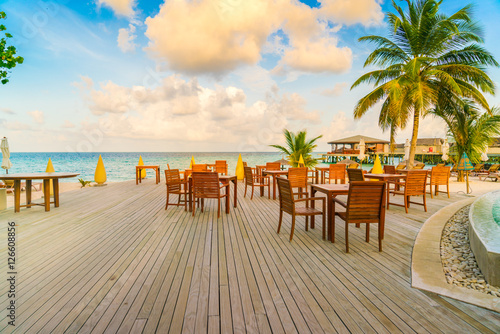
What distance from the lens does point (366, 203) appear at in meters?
3.08

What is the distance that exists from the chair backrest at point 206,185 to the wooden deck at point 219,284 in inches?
35.7

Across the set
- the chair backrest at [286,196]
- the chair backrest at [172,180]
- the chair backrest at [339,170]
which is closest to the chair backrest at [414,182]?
the chair backrest at [286,196]

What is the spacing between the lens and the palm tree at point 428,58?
986 cm

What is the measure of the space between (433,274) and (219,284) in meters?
2.14

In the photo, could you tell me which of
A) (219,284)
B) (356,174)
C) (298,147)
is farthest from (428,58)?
(219,284)

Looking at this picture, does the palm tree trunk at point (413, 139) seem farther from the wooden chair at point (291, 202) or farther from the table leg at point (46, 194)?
the table leg at point (46, 194)

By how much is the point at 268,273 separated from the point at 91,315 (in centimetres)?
153

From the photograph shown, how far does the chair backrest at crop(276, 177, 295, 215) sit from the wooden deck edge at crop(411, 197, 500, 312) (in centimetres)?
153

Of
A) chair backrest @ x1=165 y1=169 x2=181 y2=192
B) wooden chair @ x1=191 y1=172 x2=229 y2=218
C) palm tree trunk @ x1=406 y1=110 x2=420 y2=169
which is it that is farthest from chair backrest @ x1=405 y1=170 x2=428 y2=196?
palm tree trunk @ x1=406 y1=110 x2=420 y2=169

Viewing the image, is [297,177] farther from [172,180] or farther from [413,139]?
[413,139]

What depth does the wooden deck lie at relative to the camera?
5.65 ft

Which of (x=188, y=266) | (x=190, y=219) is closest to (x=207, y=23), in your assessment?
(x=190, y=219)

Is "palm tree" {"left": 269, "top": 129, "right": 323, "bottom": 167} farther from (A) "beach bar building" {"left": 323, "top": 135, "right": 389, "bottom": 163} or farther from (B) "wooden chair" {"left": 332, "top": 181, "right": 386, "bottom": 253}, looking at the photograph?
(A) "beach bar building" {"left": 323, "top": 135, "right": 389, "bottom": 163}

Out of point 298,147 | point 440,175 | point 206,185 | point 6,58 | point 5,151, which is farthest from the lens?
point 298,147
